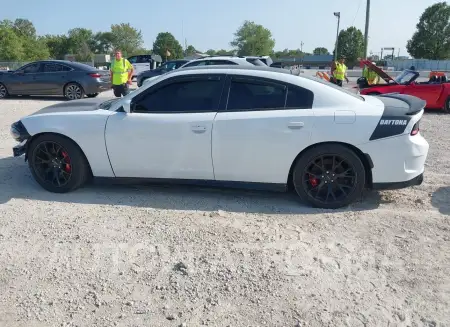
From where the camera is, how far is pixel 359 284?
9.57ft

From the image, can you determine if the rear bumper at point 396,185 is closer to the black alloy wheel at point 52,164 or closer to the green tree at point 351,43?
the black alloy wheel at point 52,164

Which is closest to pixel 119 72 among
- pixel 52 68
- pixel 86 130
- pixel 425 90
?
pixel 52 68

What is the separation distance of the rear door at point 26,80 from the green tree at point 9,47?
2299 inches

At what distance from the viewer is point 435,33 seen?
2931 inches

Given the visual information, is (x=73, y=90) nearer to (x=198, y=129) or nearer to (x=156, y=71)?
(x=156, y=71)

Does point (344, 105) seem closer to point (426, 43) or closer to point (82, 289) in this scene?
point (82, 289)

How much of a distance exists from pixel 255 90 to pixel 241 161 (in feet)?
2.59

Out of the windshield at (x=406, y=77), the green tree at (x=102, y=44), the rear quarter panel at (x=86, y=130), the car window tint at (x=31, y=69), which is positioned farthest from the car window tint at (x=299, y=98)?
the green tree at (x=102, y=44)

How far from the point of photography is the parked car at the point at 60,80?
1355 centimetres

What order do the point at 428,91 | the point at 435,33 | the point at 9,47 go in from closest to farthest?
the point at 428,91, the point at 9,47, the point at 435,33

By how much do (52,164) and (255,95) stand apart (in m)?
2.57

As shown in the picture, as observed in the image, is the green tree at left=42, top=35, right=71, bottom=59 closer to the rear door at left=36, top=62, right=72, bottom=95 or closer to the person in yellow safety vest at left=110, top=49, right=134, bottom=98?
the rear door at left=36, top=62, right=72, bottom=95

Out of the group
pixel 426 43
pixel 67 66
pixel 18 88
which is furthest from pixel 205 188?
pixel 426 43

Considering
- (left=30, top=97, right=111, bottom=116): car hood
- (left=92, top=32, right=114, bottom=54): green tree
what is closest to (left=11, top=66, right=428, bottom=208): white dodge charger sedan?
(left=30, top=97, right=111, bottom=116): car hood
